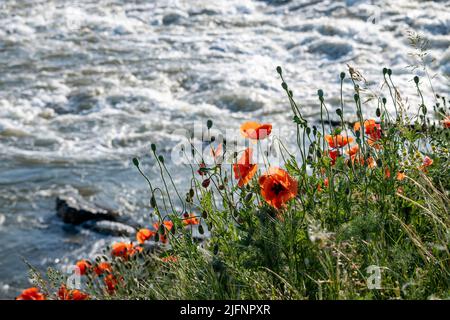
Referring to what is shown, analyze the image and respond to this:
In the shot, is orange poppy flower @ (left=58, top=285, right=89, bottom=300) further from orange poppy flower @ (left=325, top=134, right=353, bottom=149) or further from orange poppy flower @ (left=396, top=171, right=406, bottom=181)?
orange poppy flower @ (left=396, top=171, right=406, bottom=181)

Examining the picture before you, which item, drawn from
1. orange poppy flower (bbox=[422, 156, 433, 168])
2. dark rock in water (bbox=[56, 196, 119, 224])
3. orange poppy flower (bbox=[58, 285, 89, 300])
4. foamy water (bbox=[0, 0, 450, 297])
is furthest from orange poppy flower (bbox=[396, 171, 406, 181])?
dark rock in water (bbox=[56, 196, 119, 224])

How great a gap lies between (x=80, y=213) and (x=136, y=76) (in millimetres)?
3692

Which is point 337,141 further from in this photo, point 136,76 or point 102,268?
point 136,76

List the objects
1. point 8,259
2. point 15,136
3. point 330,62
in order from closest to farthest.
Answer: point 8,259, point 15,136, point 330,62

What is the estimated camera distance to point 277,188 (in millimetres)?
2488

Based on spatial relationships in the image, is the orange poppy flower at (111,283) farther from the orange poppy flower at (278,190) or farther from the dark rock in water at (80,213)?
the dark rock in water at (80,213)

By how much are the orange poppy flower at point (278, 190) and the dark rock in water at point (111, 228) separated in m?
3.37

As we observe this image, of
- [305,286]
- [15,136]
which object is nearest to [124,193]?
[15,136]

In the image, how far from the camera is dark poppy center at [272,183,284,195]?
8.13ft

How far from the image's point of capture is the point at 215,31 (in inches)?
440

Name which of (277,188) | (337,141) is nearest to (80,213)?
(337,141)

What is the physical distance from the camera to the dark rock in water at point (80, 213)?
606 cm

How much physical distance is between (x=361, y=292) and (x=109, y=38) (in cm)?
926

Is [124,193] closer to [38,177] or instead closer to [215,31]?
[38,177]
